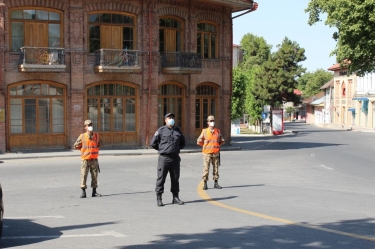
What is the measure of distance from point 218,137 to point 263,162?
10.2 metres

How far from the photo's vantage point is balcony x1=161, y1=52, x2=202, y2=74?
108 ft

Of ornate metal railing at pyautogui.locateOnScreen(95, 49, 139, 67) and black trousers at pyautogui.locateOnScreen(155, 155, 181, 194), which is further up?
ornate metal railing at pyautogui.locateOnScreen(95, 49, 139, 67)

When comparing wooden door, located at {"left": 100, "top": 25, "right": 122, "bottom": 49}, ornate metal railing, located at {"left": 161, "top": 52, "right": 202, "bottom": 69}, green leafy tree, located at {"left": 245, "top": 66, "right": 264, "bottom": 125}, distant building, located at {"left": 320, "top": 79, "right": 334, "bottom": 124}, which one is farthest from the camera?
distant building, located at {"left": 320, "top": 79, "right": 334, "bottom": 124}

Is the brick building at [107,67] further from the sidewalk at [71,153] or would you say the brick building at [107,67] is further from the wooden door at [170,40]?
the sidewalk at [71,153]

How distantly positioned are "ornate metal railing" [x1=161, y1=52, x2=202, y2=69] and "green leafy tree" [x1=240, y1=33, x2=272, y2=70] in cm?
7360

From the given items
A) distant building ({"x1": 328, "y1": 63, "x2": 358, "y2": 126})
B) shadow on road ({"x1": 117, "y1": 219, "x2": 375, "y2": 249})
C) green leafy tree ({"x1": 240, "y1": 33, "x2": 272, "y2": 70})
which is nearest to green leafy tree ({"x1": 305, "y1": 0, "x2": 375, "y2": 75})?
shadow on road ({"x1": 117, "y1": 219, "x2": 375, "y2": 249})

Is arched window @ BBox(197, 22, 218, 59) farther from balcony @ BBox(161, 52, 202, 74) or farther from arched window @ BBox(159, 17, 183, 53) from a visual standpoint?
balcony @ BBox(161, 52, 202, 74)

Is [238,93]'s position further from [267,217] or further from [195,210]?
[267,217]

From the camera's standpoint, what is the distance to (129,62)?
31641 millimetres

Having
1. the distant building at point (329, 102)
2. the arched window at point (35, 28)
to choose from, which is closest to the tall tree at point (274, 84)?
the distant building at point (329, 102)

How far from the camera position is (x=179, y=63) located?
32.8 metres

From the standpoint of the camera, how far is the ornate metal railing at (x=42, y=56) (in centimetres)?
2936

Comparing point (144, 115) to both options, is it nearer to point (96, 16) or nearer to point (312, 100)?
point (96, 16)

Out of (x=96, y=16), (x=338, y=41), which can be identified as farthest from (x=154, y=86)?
(x=338, y=41)
